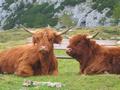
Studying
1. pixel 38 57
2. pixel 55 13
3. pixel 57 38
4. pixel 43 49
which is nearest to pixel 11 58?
pixel 38 57

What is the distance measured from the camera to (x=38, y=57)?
1938 centimetres

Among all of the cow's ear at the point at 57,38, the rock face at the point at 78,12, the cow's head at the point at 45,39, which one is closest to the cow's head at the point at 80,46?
the cow's ear at the point at 57,38

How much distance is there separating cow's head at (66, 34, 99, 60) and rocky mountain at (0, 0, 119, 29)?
11515 centimetres

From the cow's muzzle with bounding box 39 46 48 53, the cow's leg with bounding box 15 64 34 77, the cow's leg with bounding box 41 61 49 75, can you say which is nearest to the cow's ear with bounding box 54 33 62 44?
the cow's leg with bounding box 41 61 49 75

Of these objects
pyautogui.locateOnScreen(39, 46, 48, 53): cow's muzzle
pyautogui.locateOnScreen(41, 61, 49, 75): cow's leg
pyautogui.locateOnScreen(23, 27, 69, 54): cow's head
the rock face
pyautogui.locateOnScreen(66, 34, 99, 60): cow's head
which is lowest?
the rock face

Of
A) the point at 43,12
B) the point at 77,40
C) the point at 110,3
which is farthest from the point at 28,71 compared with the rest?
the point at 43,12

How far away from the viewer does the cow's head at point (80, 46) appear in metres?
20.1

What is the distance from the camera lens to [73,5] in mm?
148375

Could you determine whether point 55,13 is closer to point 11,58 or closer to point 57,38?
point 11,58

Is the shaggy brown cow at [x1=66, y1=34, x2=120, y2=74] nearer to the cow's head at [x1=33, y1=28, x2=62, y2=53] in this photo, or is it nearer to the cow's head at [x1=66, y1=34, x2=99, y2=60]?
the cow's head at [x1=66, y1=34, x2=99, y2=60]

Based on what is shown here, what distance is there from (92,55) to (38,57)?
78.8 inches

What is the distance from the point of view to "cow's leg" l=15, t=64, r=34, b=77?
1912cm

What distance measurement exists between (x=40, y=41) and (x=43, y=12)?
132385 millimetres

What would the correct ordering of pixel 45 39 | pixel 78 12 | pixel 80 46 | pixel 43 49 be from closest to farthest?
pixel 43 49, pixel 45 39, pixel 80 46, pixel 78 12
